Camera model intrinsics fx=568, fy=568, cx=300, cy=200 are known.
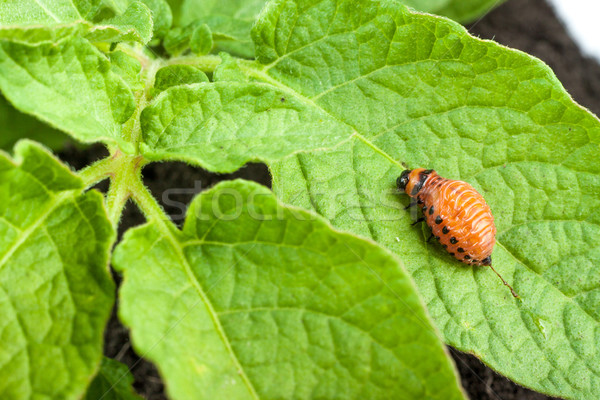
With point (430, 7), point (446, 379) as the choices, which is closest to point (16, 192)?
point (446, 379)

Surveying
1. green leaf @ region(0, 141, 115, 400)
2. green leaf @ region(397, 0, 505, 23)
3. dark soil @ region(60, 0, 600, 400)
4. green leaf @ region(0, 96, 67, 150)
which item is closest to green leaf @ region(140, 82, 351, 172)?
green leaf @ region(0, 141, 115, 400)

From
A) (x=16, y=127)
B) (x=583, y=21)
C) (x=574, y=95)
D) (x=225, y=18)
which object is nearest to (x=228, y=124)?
(x=225, y=18)

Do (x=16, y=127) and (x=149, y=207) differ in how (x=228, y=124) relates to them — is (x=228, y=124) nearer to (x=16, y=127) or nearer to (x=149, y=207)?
(x=149, y=207)

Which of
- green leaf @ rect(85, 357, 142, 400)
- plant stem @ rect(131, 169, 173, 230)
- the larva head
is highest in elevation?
the larva head

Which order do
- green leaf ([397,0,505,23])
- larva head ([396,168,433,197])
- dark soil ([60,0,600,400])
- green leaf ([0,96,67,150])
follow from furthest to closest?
green leaf ([397,0,505,23]) → green leaf ([0,96,67,150]) → dark soil ([60,0,600,400]) → larva head ([396,168,433,197])

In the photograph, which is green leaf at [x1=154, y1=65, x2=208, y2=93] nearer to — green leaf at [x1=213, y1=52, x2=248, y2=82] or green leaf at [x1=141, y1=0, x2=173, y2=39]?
green leaf at [x1=213, y1=52, x2=248, y2=82]
